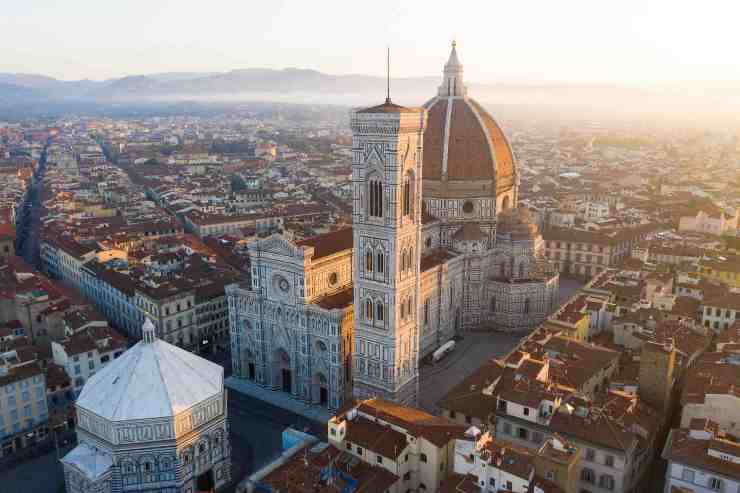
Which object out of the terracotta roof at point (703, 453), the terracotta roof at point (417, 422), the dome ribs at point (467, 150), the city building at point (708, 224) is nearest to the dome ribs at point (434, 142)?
the dome ribs at point (467, 150)

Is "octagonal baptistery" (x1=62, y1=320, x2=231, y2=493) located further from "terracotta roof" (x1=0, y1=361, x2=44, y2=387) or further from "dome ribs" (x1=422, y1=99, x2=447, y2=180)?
"dome ribs" (x1=422, y1=99, x2=447, y2=180)

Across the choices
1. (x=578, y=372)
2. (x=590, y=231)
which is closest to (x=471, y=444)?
(x=578, y=372)

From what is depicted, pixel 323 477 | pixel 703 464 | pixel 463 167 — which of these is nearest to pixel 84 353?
pixel 323 477

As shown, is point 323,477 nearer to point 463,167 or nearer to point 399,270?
point 399,270

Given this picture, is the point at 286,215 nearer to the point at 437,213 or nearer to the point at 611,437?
the point at 437,213

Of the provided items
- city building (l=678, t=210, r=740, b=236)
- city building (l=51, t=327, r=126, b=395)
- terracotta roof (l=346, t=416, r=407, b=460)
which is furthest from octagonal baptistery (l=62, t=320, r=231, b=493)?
city building (l=678, t=210, r=740, b=236)

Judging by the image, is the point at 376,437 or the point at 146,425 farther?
the point at 146,425

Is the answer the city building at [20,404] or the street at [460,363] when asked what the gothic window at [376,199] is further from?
the city building at [20,404]
